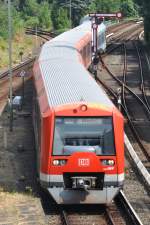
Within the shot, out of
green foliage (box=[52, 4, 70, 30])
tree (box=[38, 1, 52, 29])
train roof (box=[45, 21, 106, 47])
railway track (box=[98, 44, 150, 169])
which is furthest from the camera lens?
tree (box=[38, 1, 52, 29])

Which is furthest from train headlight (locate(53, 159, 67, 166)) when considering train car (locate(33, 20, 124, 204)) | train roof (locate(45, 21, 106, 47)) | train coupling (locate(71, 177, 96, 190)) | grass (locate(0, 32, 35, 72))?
grass (locate(0, 32, 35, 72))

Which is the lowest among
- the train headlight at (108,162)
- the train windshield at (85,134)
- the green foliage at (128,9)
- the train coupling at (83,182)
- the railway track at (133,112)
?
the green foliage at (128,9)

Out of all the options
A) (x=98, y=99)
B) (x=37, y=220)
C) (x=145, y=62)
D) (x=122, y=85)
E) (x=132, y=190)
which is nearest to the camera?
(x=37, y=220)

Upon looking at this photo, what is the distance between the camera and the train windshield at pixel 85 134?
16.2 m

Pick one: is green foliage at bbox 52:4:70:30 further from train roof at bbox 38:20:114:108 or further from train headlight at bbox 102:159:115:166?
train headlight at bbox 102:159:115:166

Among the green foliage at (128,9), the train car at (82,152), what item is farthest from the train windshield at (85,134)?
the green foliage at (128,9)

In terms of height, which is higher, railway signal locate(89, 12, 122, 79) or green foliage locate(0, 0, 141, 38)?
railway signal locate(89, 12, 122, 79)

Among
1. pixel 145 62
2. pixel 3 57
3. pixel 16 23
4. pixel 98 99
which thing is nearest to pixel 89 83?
pixel 98 99

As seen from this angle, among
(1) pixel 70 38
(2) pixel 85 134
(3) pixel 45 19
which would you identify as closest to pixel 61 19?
(3) pixel 45 19

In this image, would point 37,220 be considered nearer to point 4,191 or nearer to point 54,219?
point 54,219

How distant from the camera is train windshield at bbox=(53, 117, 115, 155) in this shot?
16211 millimetres

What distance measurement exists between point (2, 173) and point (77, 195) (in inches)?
187

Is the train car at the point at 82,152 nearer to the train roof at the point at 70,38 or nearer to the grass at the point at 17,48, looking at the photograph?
the train roof at the point at 70,38

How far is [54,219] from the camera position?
1602cm
